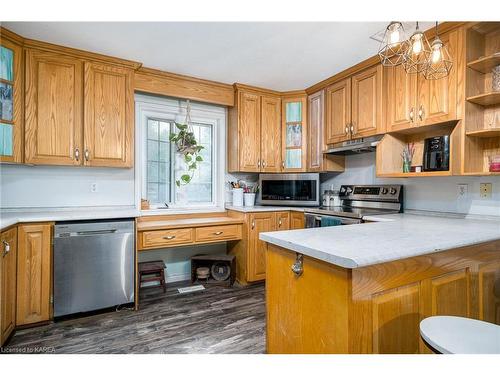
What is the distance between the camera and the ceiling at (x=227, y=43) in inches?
82.5

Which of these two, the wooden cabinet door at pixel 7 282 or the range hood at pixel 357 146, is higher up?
the range hood at pixel 357 146

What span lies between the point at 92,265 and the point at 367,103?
2.98 meters

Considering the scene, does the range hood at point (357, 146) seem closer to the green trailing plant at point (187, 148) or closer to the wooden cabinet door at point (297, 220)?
the wooden cabinet door at point (297, 220)

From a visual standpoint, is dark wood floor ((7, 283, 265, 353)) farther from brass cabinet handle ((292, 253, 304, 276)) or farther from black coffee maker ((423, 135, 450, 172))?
black coffee maker ((423, 135, 450, 172))

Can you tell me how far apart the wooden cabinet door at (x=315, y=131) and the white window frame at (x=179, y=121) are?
1121 mm

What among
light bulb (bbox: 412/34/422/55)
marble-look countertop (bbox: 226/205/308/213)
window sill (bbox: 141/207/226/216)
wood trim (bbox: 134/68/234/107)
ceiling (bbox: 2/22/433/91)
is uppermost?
ceiling (bbox: 2/22/433/91)

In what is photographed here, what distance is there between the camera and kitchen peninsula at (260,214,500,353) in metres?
1.03

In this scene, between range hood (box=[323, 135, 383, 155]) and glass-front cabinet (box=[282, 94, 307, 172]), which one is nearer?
range hood (box=[323, 135, 383, 155])

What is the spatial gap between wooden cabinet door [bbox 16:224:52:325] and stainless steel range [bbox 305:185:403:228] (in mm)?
2465

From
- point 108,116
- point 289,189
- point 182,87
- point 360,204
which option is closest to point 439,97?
point 360,204

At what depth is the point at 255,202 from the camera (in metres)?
3.75

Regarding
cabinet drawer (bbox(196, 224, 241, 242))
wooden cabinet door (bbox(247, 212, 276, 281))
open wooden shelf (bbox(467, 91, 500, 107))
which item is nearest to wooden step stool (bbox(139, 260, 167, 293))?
cabinet drawer (bbox(196, 224, 241, 242))

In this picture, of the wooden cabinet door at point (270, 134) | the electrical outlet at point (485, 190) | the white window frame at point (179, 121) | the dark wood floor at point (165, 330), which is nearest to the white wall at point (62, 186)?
the white window frame at point (179, 121)

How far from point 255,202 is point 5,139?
2652 millimetres
